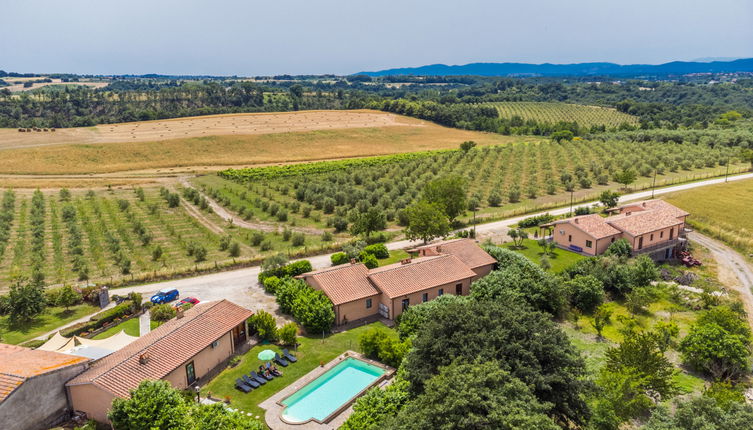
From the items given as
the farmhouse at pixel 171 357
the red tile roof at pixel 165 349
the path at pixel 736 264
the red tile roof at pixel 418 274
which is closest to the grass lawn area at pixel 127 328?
the red tile roof at pixel 165 349

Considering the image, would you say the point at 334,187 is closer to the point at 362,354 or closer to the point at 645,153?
the point at 362,354

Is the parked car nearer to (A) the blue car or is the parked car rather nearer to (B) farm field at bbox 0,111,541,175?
(A) the blue car

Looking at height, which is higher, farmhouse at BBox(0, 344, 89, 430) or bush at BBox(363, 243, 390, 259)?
farmhouse at BBox(0, 344, 89, 430)

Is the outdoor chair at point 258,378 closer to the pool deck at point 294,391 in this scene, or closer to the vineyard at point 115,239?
the pool deck at point 294,391

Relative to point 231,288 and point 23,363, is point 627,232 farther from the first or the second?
point 23,363

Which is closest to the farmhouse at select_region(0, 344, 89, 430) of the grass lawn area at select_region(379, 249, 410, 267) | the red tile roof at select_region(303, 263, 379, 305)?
the red tile roof at select_region(303, 263, 379, 305)

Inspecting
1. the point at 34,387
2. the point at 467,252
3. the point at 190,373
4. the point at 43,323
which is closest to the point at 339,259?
the point at 467,252
